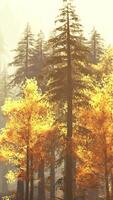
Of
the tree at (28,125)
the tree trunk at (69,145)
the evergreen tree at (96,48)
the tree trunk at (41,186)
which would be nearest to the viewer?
the tree trunk at (69,145)

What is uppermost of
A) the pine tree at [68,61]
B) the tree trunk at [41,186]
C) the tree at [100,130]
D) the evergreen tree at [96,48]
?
the evergreen tree at [96,48]

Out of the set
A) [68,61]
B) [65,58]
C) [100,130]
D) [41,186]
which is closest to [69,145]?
[100,130]

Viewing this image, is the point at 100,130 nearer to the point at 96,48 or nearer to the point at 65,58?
the point at 65,58

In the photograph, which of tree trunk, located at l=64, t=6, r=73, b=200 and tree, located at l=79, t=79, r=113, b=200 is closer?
tree trunk, located at l=64, t=6, r=73, b=200

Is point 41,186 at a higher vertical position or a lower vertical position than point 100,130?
lower

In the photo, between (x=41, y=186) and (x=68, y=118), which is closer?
(x=68, y=118)

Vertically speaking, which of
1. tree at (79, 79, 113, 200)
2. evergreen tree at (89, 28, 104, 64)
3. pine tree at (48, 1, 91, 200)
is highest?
evergreen tree at (89, 28, 104, 64)

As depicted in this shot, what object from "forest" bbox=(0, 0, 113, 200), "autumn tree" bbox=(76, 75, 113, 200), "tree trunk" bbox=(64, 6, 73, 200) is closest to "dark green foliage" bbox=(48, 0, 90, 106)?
"forest" bbox=(0, 0, 113, 200)

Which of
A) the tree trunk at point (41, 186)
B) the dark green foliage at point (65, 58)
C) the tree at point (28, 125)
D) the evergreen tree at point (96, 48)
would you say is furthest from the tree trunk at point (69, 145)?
the evergreen tree at point (96, 48)

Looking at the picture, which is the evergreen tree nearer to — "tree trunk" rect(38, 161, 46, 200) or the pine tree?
"tree trunk" rect(38, 161, 46, 200)

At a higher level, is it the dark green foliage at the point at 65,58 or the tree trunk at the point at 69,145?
the dark green foliage at the point at 65,58

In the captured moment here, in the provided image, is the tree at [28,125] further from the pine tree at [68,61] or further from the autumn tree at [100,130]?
the autumn tree at [100,130]

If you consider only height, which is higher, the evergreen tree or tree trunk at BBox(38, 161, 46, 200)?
the evergreen tree

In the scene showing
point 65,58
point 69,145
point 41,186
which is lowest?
point 41,186
